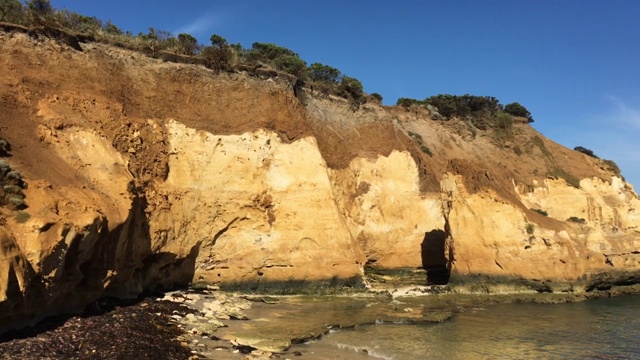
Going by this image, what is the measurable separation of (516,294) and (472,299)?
3.06 metres

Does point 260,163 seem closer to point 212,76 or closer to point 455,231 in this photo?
point 212,76

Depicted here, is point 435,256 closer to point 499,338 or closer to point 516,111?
point 499,338

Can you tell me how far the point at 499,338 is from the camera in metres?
15.0

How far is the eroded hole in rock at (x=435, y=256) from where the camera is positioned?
2606 centimetres

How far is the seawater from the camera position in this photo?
12992mm

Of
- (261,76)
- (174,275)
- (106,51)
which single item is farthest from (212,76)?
(174,275)

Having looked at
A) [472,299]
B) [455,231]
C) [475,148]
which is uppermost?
[475,148]

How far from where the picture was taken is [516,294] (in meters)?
23.3

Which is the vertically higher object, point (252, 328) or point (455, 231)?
point (455, 231)

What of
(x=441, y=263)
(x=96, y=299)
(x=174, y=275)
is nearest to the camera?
(x=96, y=299)

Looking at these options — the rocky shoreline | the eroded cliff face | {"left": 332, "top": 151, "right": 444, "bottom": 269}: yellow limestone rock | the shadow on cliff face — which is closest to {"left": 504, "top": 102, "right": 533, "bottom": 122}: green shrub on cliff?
the eroded cliff face

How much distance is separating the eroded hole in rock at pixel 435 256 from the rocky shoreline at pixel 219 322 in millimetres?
3223

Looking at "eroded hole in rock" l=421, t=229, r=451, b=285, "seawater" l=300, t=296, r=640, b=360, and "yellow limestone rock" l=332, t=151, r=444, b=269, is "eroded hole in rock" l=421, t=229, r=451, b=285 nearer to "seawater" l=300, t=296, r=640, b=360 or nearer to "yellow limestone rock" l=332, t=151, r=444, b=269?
"yellow limestone rock" l=332, t=151, r=444, b=269

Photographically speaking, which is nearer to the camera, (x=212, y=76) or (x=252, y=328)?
(x=252, y=328)
